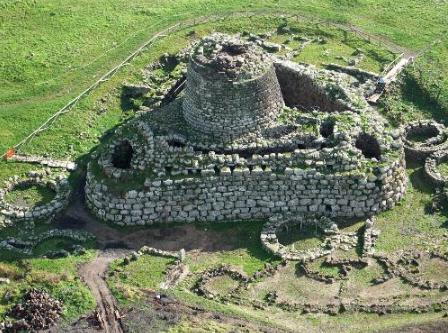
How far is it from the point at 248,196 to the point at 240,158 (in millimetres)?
2198

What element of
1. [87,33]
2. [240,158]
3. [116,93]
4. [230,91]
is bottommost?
[116,93]

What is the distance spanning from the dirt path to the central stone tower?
9.52 m

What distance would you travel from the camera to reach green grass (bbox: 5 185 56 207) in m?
43.6

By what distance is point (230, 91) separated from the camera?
4256 centimetres

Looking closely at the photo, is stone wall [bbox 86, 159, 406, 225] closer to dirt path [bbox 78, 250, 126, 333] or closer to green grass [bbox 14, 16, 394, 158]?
dirt path [bbox 78, 250, 126, 333]

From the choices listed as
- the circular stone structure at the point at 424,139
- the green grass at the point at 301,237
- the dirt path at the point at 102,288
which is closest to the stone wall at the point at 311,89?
the circular stone structure at the point at 424,139

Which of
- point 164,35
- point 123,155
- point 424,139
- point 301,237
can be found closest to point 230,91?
point 123,155

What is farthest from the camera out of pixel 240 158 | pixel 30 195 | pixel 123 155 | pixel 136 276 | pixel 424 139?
pixel 424 139

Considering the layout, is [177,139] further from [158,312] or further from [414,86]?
[414,86]

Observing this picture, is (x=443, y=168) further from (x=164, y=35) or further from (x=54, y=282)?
(x=164, y=35)

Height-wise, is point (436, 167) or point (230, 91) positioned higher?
point (230, 91)

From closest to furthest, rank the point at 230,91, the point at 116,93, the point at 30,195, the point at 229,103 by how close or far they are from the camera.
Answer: the point at 230,91
the point at 229,103
the point at 30,195
the point at 116,93

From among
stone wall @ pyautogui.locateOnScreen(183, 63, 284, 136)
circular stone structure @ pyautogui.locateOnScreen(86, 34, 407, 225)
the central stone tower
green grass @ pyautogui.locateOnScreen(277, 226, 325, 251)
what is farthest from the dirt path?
the central stone tower

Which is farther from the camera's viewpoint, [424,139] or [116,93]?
[116,93]
